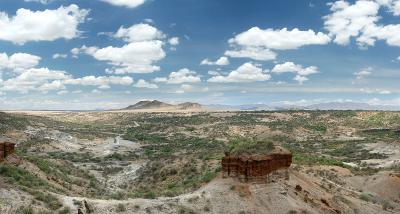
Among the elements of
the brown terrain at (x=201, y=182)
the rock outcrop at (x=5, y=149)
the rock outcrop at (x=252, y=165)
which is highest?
the rock outcrop at (x=5, y=149)

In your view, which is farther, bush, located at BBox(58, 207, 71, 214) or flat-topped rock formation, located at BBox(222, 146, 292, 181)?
flat-topped rock formation, located at BBox(222, 146, 292, 181)

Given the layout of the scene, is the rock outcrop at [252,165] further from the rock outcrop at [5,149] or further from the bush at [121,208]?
the rock outcrop at [5,149]

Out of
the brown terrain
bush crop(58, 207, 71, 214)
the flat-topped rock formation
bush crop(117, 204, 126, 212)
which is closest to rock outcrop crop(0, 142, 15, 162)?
the brown terrain

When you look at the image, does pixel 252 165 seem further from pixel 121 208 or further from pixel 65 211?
pixel 65 211

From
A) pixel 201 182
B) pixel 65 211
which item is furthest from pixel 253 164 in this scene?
pixel 65 211

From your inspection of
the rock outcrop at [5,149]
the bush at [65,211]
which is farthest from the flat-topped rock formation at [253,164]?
the rock outcrop at [5,149]

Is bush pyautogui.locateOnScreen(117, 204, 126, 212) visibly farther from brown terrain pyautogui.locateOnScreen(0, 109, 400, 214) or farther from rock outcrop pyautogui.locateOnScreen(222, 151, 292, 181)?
rock outcrop pyautogui.locateOnScreen(222, 151, 292, 181)

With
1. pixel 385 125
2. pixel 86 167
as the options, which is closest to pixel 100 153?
pixel 86 167

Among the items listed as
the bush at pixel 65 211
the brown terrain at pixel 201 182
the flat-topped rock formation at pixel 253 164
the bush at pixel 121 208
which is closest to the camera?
the bush at pixel 65 211

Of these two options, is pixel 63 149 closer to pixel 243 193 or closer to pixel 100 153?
pixel 100 153
